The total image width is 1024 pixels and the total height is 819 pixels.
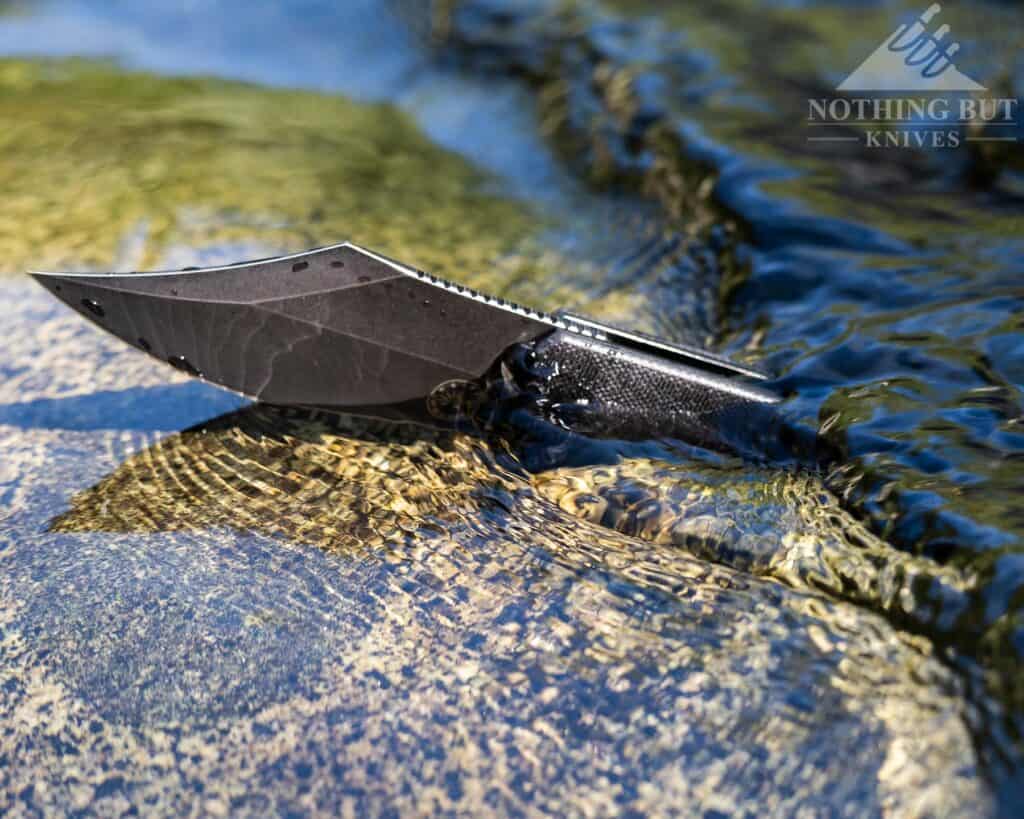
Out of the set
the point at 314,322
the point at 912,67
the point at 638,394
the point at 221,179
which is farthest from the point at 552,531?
the point at 912,67

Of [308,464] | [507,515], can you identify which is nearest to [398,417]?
[308,464]

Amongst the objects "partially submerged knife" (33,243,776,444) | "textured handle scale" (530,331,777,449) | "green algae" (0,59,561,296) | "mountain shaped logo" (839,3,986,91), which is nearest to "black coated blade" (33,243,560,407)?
"partially submerged knife" (33,243,776,444)

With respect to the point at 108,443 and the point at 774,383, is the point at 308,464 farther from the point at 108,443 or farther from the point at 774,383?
the point at 774,383

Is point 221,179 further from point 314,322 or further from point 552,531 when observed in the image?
point 552,531

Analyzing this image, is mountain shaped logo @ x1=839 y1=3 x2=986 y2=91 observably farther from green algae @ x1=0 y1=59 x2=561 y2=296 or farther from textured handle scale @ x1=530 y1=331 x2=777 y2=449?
textured handle scale @ x1=530 y1=331 x2=777 y2=449

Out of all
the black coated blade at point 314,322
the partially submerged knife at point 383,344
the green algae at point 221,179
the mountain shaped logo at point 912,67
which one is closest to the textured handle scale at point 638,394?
the partially submerged knife at point 383,344

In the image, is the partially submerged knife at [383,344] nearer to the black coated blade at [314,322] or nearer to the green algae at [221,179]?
the black coated blade at [314,322]
